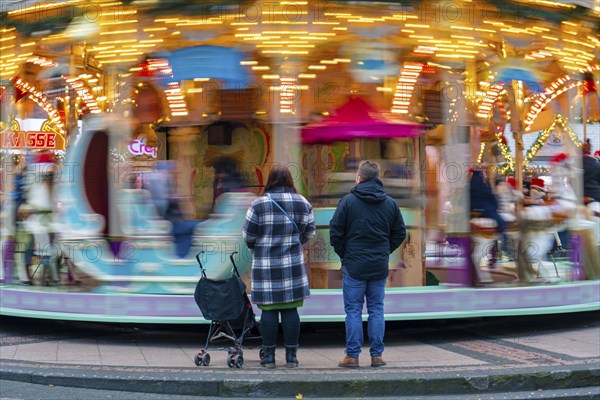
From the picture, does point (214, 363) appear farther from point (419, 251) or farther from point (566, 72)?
point (566, 72)

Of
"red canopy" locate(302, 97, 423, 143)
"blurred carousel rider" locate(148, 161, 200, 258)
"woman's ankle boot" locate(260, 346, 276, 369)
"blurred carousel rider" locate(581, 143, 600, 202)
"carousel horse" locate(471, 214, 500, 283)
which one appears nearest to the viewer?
"woman's ankle boot" locate(260, 346, 276, 369)

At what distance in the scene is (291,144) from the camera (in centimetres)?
1010

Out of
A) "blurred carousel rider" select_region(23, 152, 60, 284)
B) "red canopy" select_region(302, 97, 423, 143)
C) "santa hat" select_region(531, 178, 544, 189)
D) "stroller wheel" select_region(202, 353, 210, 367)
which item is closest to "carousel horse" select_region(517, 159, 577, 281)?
"santa hat" select_region(531, 178, 544, 189)

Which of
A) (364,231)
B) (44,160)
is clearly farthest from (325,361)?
(44,160)

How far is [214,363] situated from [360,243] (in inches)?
70.8

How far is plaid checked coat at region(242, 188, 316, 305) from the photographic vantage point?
25.8 ft

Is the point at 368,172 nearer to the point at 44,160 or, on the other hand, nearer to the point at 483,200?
the point at 483,200

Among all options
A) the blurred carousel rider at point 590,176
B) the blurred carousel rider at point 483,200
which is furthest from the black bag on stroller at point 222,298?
the blurred carousel rider at point 590,176

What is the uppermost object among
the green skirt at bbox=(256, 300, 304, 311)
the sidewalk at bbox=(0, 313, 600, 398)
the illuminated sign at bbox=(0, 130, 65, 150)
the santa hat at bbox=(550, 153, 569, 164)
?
the illuminated sign at bbox=(0, 130, 65, 150)

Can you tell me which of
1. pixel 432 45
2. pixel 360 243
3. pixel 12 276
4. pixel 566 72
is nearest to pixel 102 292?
pixel 12 276

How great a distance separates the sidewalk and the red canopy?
85.7 inches

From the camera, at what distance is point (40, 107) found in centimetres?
1135

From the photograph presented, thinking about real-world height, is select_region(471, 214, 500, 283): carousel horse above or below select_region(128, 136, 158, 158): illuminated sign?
below

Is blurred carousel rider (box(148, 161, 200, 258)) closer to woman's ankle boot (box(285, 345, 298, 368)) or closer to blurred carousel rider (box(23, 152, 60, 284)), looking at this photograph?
blurred carousel rider (box(23, 152, 60, 284))
